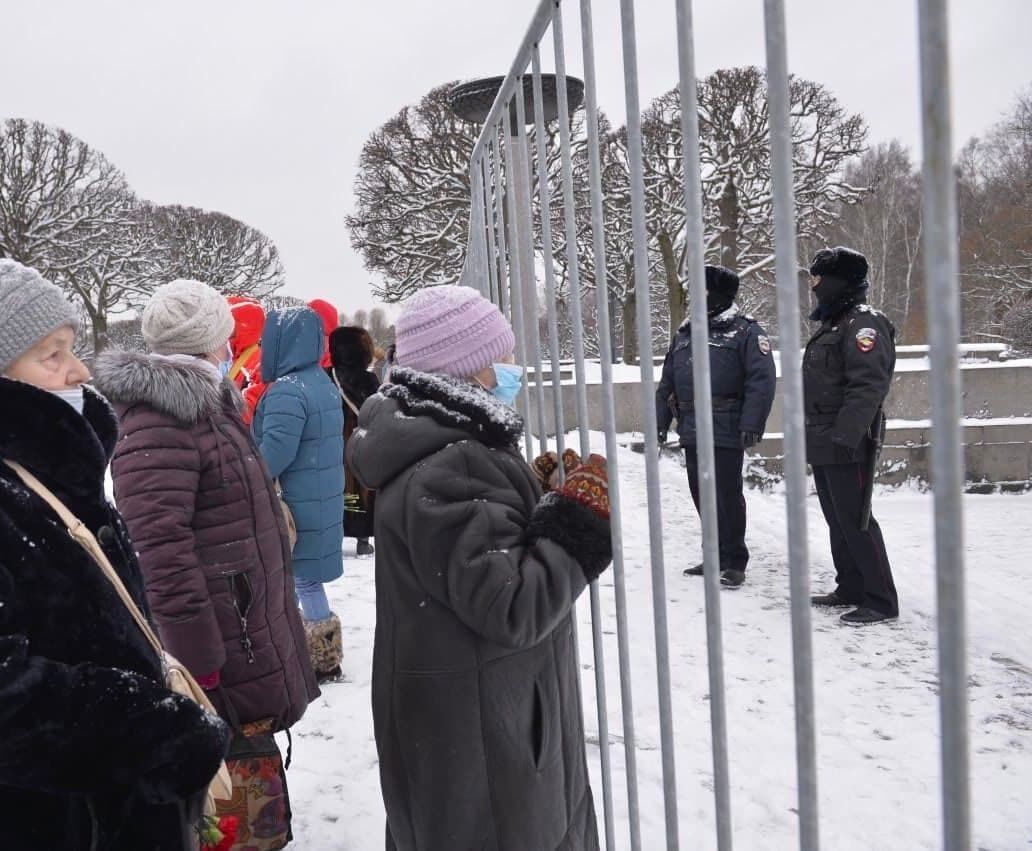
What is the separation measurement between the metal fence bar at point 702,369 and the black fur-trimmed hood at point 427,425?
485 millimetres

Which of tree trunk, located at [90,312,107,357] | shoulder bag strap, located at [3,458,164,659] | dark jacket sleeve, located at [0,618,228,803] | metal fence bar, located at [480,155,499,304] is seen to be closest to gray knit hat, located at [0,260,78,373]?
shoulder bag strap, located at [3,458,164,659]

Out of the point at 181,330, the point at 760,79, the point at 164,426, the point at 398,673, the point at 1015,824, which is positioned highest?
the point at 760,79

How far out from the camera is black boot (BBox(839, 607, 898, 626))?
13.8ft

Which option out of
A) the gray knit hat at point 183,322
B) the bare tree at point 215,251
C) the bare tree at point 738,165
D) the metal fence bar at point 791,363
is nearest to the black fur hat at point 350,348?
the gray knit hat at point 183,322

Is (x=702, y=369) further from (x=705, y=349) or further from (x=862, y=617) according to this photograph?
(x=862, y=617)

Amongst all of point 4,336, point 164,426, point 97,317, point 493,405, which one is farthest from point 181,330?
point 97,317

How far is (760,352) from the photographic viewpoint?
190 inches

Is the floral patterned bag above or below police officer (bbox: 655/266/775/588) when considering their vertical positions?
below

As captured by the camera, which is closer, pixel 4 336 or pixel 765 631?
pixel 4 336

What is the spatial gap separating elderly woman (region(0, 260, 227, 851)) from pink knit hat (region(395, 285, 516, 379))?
645mm

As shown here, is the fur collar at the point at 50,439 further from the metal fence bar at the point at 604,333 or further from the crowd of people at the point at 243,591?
the metal fence bar at the point at 604,333

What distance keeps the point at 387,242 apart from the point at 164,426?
16.8 metres

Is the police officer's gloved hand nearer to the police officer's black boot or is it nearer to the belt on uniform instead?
the belt on uniform

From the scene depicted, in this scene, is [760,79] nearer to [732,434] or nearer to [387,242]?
[387,242]
